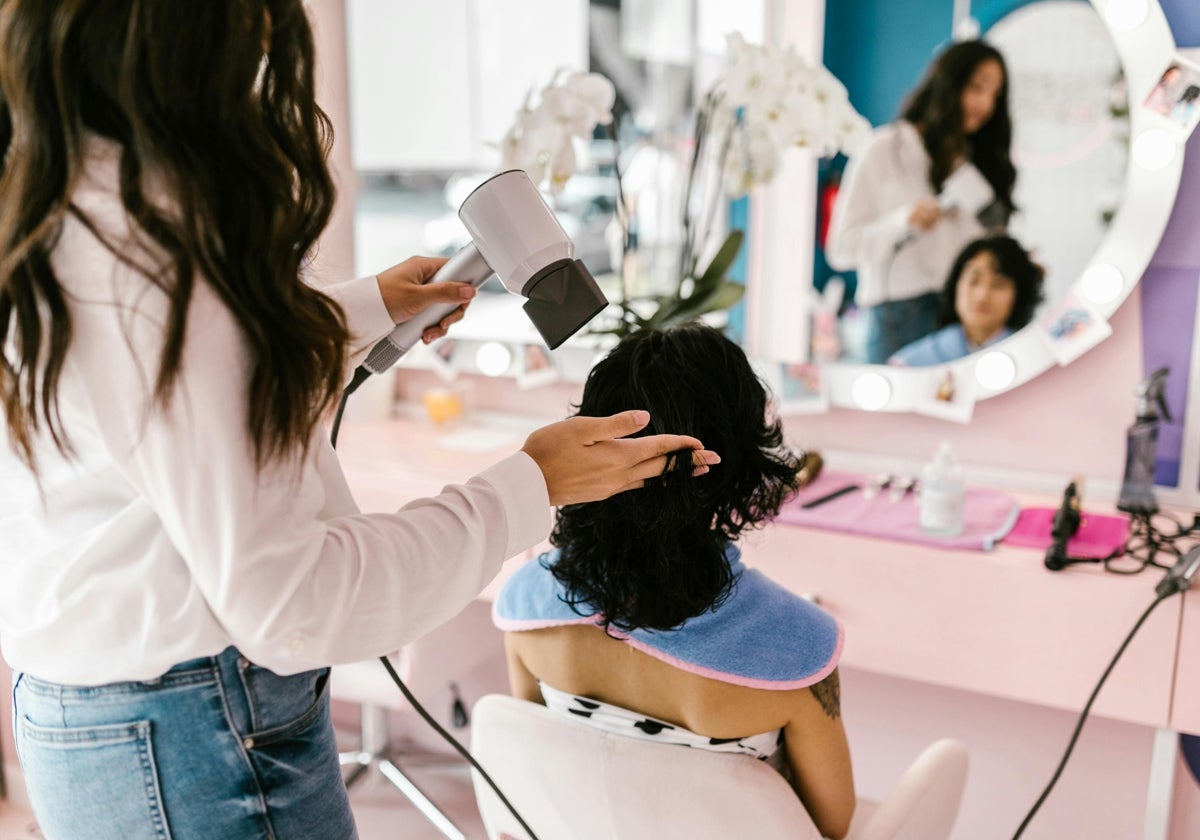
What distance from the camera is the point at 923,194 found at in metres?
1.76

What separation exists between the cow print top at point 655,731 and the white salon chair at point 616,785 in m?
0.04

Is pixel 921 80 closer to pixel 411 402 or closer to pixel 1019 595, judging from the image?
pixel 1019 595

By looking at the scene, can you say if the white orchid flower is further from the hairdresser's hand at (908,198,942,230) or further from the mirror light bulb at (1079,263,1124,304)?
the mirror light bulb at (1079,263,1124,304)

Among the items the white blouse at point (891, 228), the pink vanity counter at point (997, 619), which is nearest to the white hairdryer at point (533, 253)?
the pink vanity counter at point (997, 619)

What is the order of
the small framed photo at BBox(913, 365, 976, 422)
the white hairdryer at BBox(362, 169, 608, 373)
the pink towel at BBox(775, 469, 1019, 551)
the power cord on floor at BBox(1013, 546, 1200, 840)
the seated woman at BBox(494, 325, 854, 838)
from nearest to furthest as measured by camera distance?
1. the white hairdryer at BBox(362, 169, 608, 373)
2. the seated woman at BBox(494, 325, 854, 838)
3. the power cord on floor at BBox(1013, 546, 1200, 840)
4. the pink towel at BBox(775, 469, 1019, 551)
5. the small framed photo at BBox(913, 365, 976, 422)

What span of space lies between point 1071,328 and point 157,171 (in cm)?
150

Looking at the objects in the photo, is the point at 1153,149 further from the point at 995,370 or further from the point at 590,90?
the point at 590,90

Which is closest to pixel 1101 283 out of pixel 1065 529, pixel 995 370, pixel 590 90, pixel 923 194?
pixel 995 370

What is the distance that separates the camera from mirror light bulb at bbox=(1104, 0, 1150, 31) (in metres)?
1.58

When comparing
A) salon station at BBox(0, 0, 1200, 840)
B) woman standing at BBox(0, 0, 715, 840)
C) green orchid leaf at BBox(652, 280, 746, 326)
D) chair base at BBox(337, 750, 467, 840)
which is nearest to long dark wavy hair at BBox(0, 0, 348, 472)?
woman standing at BBox(0, 0, 715, 840)

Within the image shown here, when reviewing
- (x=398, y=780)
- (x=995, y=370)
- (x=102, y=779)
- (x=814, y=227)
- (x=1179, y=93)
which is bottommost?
(x=398, y=780)

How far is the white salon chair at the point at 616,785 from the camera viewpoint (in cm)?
100

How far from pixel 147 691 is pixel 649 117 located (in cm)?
146

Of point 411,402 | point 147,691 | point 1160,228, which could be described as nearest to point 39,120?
point 147,691
